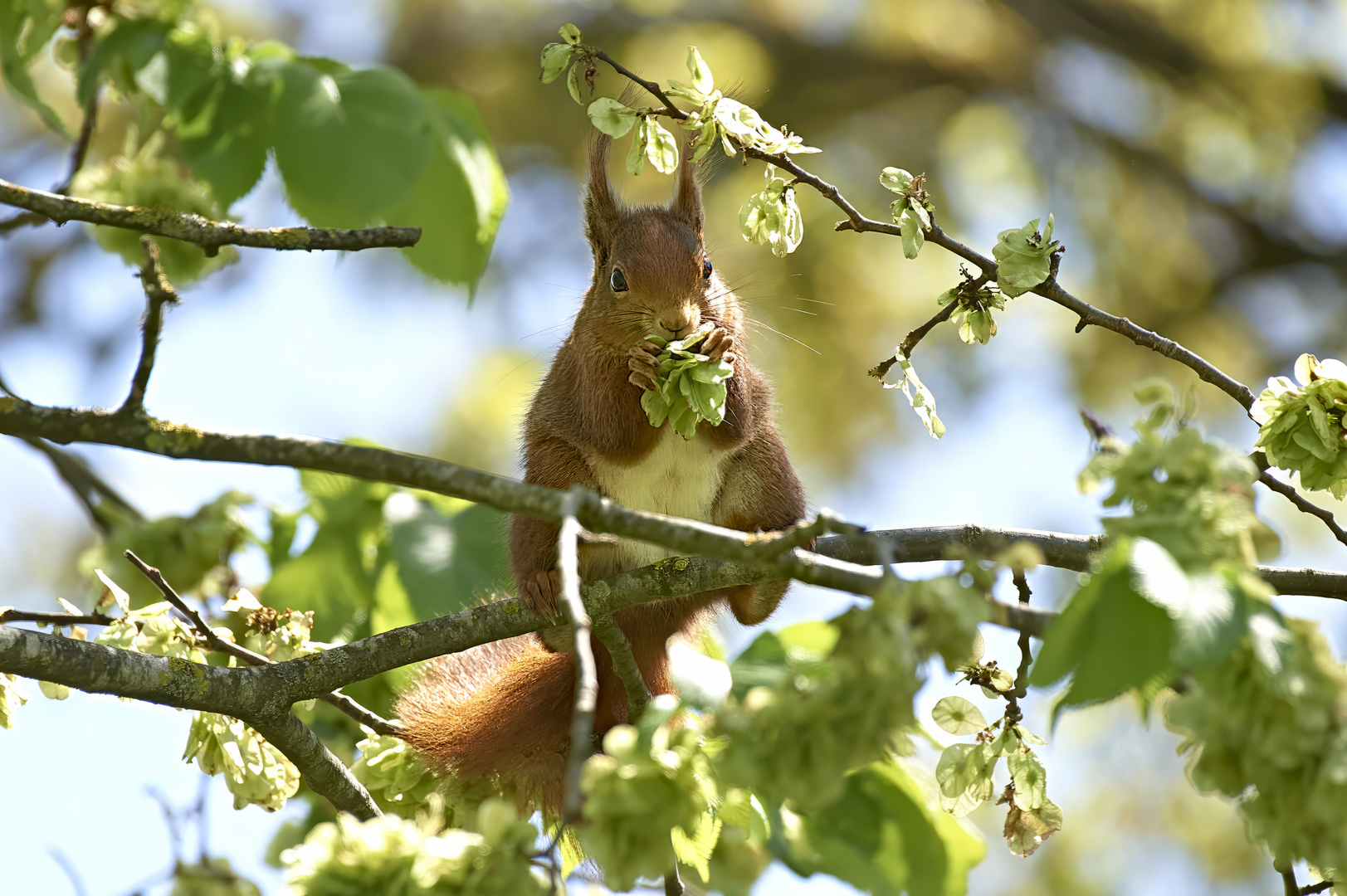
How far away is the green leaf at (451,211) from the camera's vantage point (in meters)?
2.14

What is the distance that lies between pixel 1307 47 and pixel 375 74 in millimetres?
6489

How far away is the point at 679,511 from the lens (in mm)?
2539

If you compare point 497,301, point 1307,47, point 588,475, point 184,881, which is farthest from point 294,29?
point 184,881

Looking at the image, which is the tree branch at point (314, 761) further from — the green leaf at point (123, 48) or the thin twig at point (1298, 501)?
the thin twig at point (1298, 501)

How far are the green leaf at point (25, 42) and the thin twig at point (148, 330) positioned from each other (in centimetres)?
41

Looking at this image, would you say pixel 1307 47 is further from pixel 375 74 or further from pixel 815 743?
pixel 815 743

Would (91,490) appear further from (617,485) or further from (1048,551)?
(1048,551)

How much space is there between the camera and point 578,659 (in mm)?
1026

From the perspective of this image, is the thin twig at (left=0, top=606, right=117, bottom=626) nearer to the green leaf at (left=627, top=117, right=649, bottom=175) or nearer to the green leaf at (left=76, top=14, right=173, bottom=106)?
the green leaf at (left=76, top=14, right=173, bottom=106)

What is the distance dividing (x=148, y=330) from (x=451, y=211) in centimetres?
76

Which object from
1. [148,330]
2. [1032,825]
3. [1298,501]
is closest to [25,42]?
[148,330]

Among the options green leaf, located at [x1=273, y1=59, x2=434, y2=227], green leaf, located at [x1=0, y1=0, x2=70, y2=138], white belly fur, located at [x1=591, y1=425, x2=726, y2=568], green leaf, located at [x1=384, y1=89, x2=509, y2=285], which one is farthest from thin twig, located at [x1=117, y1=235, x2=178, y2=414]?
white belly fur, located at [x1=591, y1=425, x2=726, y2=568]

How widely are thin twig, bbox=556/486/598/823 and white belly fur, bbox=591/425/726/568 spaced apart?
4.20 ft

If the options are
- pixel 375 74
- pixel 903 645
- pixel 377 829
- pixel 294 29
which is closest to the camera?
pixel 903 645
